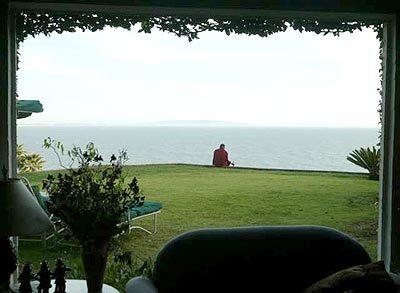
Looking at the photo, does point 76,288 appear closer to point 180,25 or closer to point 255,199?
point 255,199

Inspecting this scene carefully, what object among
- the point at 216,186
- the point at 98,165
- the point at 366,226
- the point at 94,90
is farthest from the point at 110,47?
the point at 366,226

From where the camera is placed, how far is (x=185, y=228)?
3990 millimetres

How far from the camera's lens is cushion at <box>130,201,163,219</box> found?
3875mm

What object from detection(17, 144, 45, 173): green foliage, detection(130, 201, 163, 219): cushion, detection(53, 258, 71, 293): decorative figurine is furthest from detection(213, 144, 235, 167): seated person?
detection(53, 258, 71, 293): decorative figurine

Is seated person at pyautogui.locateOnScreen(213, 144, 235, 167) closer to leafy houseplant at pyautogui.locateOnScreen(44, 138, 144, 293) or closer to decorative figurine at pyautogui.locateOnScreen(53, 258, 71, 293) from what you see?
leafy houseplant at pyautogui.locateOnScreen(44, 138, 144, 293)

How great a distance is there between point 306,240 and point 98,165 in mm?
1298

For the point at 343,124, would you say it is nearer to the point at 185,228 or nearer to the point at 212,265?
the point at 185,228

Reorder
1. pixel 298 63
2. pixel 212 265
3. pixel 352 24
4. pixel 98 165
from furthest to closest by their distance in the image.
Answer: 1. pixel 298 63
2. pixel 352 24
3. pixel 98 165
4. pixel 212 265

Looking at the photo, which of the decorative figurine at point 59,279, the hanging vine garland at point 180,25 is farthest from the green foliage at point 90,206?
the hanging vine garland at point 180,25

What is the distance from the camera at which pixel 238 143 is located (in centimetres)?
398

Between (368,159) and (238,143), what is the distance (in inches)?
36.7

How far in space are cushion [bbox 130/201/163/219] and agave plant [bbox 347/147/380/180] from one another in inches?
55.2

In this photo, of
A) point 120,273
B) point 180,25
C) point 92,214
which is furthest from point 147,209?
point 180,25

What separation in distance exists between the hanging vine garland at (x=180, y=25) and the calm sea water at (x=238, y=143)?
39 centimetres
